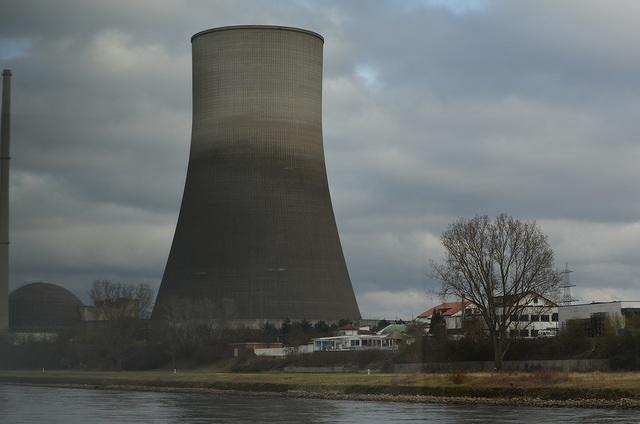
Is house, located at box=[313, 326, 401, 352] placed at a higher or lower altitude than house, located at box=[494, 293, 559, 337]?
lower

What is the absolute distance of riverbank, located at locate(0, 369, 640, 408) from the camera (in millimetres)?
31656

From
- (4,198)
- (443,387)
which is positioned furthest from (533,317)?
(4,198)

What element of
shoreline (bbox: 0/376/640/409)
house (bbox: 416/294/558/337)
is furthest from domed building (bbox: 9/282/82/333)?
house (bbox: 416/294/558/337)

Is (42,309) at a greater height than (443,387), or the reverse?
(42,309)

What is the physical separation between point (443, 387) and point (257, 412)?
724cm

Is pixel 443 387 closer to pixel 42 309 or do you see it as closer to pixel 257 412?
pixel 257 412

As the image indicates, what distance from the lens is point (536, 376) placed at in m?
35.9

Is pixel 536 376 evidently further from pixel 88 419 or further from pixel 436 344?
pixel 88 419

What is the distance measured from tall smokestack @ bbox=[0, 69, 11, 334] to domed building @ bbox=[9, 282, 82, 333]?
1642cm

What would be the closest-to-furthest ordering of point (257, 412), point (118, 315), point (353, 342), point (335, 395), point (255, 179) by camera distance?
point (257, 412) → point (335, 395) → point (255, 179) → point (353, 342) → point (118, 315)

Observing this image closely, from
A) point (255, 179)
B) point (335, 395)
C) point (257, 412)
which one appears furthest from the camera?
point (255, 179)

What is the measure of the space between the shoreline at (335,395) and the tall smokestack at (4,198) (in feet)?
13.9

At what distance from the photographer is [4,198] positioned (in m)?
51.1

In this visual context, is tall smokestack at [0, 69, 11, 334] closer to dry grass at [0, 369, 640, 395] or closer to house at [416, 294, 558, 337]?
dry grass at [0, 369, 640, 395]
